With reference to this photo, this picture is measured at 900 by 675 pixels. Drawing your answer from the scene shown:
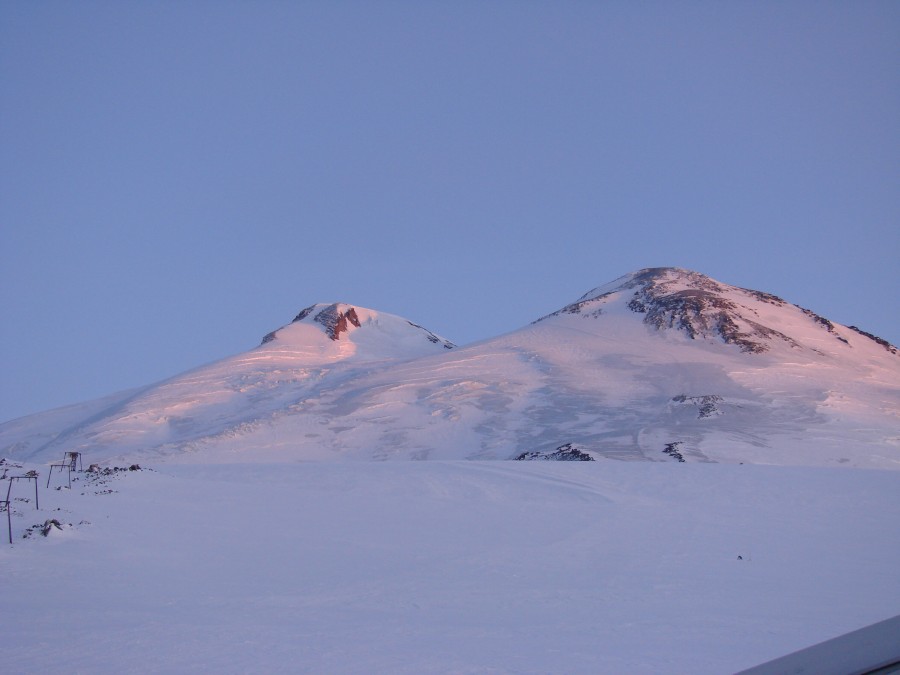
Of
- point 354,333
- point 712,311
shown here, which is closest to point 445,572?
point 712,311

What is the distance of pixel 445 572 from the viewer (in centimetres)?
955

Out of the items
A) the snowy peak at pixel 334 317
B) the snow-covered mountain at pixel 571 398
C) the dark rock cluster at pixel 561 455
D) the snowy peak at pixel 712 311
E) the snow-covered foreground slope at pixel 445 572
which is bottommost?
the snow-covered foreground slope at pixel 445 572

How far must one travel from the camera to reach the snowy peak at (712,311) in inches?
1610

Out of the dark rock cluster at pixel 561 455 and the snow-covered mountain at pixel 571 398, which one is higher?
the snow-covered mountain at pixel 571 398

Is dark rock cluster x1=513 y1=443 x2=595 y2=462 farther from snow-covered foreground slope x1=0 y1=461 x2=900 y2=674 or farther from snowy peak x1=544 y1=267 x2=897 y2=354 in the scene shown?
snowy peak x1=544 y1=267 x2=897 y2=354

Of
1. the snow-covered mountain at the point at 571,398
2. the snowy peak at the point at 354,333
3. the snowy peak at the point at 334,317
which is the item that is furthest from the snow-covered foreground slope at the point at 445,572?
the snowy peak at the point at 334,317

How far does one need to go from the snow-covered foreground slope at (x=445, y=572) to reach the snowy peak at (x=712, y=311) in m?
24.5

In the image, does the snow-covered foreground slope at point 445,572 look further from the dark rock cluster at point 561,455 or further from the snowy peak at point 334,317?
the snowy peak at point 334,317

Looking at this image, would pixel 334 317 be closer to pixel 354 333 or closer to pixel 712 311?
pixel 354 333

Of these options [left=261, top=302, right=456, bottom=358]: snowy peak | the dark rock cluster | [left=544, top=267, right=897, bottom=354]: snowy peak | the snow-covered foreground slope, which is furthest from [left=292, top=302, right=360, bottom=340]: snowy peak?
the snow-covered foreground slope

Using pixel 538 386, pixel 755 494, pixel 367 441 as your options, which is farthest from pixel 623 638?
pixel 538 386

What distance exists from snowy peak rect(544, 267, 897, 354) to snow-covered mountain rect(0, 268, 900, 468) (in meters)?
0.14

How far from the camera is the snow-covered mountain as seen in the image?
2825cm

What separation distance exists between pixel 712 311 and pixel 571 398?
546 inches
